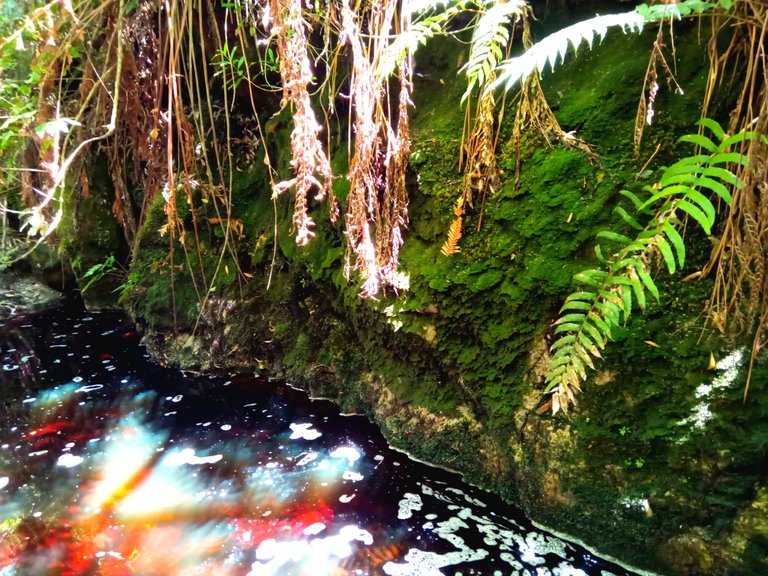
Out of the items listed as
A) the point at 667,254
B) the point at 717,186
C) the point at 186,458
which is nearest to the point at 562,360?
the point at 667,254

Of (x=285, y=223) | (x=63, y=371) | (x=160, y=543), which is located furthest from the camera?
(x=63, y=371)

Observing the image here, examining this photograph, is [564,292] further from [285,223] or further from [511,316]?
[285,223]

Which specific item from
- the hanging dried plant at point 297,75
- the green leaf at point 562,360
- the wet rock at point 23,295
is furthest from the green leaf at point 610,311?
the wet rock at point 23,295

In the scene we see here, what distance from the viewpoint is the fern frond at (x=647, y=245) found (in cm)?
168

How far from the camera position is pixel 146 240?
4547 millimetres

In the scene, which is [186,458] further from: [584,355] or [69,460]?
[584,355]

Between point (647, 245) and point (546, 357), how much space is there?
722mm

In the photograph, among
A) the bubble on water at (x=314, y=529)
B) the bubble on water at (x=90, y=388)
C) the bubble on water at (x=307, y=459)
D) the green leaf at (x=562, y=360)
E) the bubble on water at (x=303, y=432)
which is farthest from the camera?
the bubble on water at (x=90, y=388)

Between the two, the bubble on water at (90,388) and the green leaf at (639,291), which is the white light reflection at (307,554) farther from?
the bubble on water at (90,388)

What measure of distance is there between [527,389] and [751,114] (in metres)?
1.46

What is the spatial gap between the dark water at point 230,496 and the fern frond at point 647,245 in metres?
0.83

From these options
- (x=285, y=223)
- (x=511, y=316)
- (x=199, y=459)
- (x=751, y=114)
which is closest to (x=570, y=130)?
(x=751, y=114)

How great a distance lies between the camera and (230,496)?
102 inches

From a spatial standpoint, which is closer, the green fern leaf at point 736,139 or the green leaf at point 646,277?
the green fern leaf at point 736,139
